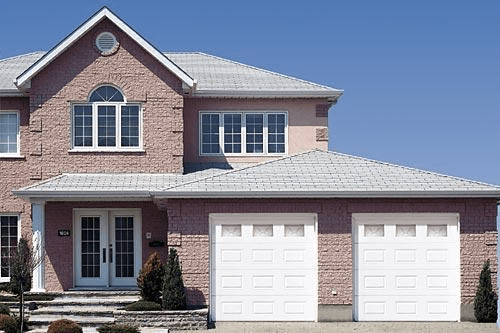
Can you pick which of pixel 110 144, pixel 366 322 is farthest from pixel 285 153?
pixel 366 322

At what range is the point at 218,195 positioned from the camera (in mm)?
23766

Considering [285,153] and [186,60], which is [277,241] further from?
[186,60]

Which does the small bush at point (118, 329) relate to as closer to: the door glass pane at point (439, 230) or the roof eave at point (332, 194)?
the roof eave at point (332, 194)

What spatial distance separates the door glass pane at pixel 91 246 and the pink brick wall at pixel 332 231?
4897 millimetres

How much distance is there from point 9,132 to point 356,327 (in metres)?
13.9

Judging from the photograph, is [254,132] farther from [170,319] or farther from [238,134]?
[170,319]

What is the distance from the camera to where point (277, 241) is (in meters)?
24.0

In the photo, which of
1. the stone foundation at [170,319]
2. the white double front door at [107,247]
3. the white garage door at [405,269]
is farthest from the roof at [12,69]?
the white garage door at [405,269]

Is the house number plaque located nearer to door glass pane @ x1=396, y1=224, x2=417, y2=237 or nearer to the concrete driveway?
the concrete driveway

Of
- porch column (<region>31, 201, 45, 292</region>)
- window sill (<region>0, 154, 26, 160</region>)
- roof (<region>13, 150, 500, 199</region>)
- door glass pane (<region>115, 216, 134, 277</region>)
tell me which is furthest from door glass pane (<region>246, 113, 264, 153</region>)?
window sill (<region>0, 154, 26, 160</region>)

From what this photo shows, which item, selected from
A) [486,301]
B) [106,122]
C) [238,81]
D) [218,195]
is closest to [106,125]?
[106,122]

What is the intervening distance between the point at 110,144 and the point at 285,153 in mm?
6185

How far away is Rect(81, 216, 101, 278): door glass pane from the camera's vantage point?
27859 mm

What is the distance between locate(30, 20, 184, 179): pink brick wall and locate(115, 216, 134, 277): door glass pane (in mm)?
1711
